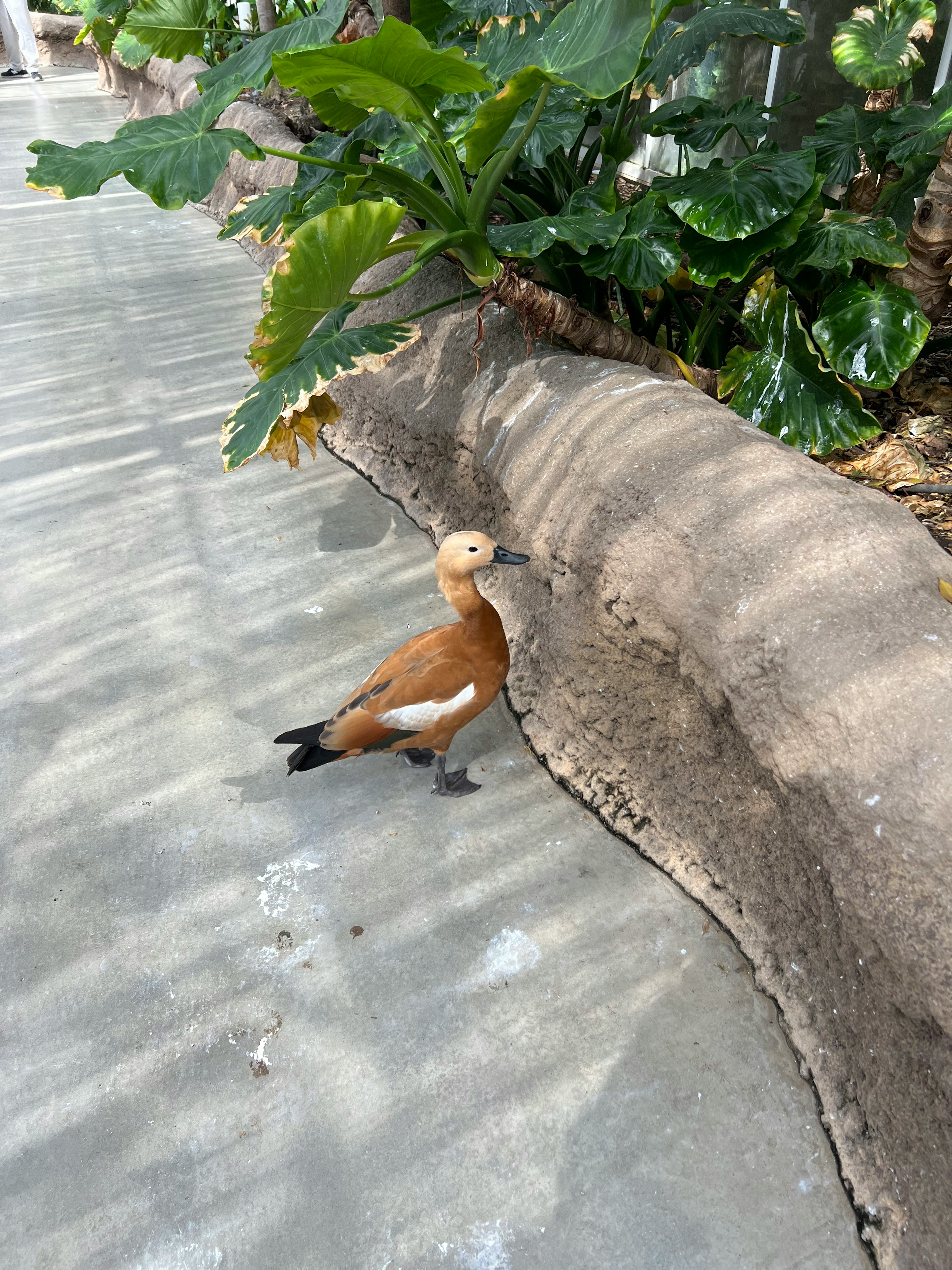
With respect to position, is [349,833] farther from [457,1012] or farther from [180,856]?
[457,1012]

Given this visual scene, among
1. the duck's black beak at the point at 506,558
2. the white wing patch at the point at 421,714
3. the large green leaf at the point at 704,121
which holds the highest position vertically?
the large green leaf at the point at 704,121

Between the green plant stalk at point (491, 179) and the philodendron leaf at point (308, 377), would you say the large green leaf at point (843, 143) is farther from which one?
the philodendron leaf at point (308, 377)

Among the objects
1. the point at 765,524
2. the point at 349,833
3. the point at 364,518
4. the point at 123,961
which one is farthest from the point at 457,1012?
the point at 364,518

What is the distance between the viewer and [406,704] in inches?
84.8

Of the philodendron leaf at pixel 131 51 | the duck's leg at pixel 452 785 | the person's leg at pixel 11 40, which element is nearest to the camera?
the duck's leg at pixel 452 785

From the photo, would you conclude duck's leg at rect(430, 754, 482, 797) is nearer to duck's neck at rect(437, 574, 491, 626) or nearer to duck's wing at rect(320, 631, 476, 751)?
duck's wing at rect(320, 631, 476, 751)

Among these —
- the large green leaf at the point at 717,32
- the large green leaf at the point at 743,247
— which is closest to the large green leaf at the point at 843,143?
the large green leaf at the point at 717,32

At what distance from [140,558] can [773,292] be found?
2253 mm

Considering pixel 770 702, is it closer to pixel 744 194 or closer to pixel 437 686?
pixel 437 686

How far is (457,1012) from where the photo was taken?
183cm

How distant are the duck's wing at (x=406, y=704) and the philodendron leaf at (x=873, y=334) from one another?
148cm

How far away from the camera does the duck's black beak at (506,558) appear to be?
2.19m

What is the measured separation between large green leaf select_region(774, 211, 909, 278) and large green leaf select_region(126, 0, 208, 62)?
241 centimetres

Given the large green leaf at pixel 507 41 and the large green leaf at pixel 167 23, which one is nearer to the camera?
the large green leaf at pixel 507 41
